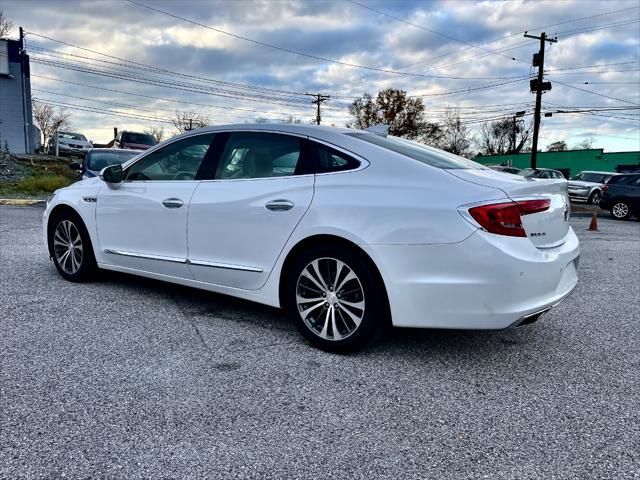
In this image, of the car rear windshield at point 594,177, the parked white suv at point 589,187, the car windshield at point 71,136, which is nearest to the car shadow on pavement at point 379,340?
the parked white suv at point 589,187

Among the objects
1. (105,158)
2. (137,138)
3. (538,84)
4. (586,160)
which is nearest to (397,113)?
(586,160)

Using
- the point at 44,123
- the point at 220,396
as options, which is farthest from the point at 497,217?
the point at 44,123

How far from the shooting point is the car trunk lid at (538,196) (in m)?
3.27

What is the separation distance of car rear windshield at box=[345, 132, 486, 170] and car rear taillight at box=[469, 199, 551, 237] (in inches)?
23.0

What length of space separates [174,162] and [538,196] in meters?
2.95

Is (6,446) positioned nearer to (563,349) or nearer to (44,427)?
(44,427)

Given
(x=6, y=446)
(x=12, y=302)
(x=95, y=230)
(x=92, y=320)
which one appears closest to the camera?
(x=6, y=446)

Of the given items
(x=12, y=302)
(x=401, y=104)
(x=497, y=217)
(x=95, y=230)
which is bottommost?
(x=12, y=302)

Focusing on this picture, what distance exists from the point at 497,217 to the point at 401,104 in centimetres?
5904

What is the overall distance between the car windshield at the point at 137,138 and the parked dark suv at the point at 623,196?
58.6 ft

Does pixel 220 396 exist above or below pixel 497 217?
below

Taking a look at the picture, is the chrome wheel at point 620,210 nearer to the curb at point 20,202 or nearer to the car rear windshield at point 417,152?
the car rear windshield at point 417,152

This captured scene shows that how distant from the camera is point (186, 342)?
381cm

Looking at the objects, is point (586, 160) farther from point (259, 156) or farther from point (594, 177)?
point (259, 156)
